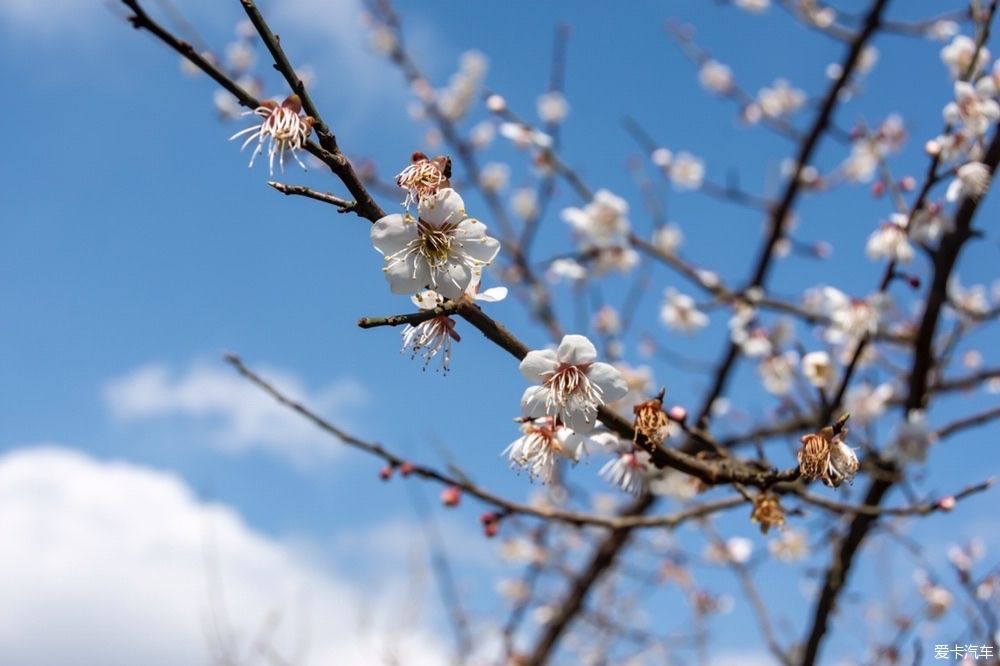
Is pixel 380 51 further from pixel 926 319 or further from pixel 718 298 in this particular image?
A: pixel 926 319

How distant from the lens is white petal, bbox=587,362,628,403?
1.33 m

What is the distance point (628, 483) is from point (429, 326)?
60 cm

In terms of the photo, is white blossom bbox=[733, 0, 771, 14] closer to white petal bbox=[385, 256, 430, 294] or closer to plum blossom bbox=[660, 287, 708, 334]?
plum blossom bbox=[660, 287, 708, 334]

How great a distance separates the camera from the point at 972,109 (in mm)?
A: 2600

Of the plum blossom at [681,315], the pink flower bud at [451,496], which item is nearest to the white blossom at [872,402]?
the plum blossom at [681,315]

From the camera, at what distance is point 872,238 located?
304 cm

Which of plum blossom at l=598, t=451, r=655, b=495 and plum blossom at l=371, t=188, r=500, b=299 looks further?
plum blossom at l=598, t=451, r=655, b=495

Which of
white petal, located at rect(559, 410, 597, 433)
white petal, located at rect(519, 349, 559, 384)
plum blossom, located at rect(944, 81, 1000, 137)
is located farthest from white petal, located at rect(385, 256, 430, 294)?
plum blossom, located at rect(944, 81, 1000, 137)

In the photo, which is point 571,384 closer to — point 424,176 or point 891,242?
point 424,176

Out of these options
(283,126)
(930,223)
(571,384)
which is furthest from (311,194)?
(930,223)

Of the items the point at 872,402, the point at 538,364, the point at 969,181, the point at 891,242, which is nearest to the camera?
the point at 538,364

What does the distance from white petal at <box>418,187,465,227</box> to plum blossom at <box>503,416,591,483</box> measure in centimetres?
42

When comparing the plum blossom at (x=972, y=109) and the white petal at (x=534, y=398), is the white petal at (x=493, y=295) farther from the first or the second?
the plum blossom at (x=972, y=109)

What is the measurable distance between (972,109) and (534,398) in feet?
6.80
